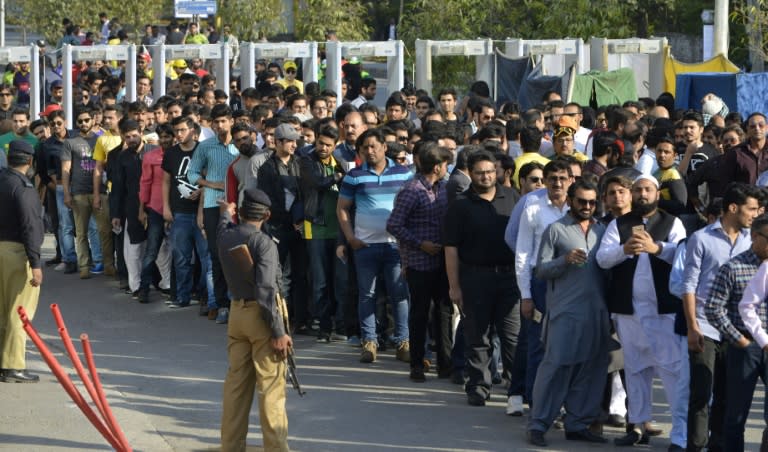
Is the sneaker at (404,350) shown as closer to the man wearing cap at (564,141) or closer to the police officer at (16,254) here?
the man wearing cap at (564,141)

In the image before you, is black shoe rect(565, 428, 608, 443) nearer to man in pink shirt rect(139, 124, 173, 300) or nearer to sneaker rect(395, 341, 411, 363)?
sneaker rect(395, 341, 411, 363)

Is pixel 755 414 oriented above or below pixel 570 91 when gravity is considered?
below

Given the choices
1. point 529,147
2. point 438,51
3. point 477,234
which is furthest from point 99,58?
point 477,234

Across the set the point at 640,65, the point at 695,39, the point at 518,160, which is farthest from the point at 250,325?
the point at 695,39

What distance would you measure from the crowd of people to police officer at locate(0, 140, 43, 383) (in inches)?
69.2

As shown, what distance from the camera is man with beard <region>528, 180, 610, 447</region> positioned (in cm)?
939

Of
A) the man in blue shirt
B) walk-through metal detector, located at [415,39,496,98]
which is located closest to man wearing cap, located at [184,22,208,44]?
walk-through metal detector, located at [415,39,496,98]

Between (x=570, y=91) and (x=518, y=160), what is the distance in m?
9.29

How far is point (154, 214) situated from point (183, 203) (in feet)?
2.58

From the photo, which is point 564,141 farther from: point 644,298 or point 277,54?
point 277,54

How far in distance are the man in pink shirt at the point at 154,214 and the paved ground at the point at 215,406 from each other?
1473 mm

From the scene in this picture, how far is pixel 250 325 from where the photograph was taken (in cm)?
914

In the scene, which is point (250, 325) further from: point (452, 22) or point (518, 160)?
point (452, 22)

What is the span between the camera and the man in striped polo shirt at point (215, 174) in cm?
1396
